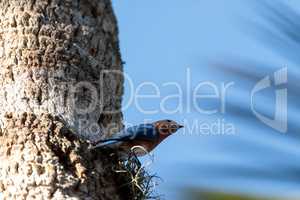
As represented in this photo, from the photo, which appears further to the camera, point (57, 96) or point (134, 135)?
point (134, 135)

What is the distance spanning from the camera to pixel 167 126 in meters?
2.81

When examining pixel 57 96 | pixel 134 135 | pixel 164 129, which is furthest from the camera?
pixel 164 129

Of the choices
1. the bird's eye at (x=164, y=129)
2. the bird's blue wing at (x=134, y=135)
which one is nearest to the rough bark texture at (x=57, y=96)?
the bird's blue wing at (x=134, y=135)

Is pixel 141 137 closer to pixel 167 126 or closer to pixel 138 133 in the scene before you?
pixel 138 133

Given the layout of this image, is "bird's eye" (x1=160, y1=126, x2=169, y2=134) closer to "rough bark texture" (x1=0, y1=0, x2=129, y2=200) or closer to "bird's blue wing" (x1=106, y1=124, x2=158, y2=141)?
"bird's blue wing" (x1=106, y1=124, x2=158, y2=141)

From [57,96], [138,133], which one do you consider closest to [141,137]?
[138,133]

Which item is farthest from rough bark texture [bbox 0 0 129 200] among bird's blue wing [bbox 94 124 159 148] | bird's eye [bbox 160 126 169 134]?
bird's eye [bbox 160 126 169 134]

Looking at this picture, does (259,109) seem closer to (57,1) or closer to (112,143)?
(112,143)

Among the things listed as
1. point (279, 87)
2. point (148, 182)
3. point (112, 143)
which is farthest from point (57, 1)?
point (279, 87)

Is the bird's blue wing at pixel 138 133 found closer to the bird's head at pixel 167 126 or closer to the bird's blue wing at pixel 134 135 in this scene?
the bird's blue wing at pixel 134 135

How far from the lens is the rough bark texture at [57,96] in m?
1.90

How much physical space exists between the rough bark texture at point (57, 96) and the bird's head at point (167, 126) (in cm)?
36

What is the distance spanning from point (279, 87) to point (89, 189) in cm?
123

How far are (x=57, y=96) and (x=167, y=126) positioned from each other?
2.78 ft
